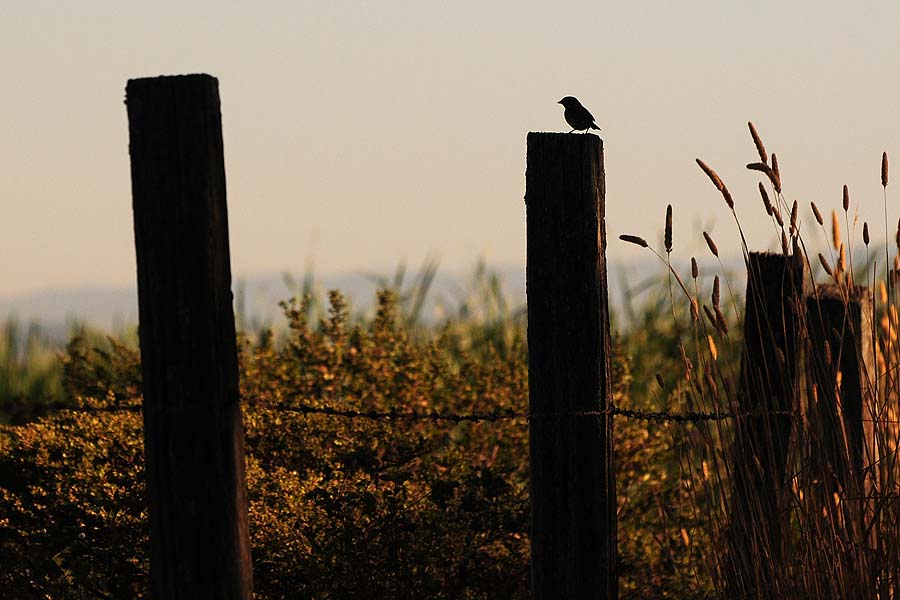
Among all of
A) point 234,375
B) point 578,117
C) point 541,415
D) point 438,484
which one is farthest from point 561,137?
point 438,484

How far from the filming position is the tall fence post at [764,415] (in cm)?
499

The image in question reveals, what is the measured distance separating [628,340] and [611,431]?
20.7 ft

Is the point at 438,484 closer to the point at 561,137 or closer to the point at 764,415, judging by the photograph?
the point at 764,415

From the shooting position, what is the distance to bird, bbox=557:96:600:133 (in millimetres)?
4617

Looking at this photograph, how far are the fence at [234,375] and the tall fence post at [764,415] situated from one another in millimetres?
22

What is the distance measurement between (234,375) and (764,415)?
227 centimetres

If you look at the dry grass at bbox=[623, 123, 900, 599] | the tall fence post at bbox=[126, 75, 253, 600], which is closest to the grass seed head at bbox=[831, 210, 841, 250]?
the dry grass at bbox=[623, 123, 900, 599]

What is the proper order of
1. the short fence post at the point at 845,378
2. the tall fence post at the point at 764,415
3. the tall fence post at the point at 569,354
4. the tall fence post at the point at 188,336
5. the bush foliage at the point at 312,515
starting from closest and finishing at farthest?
the tall fence post at the point at 188,336 → the tall fence post at the point at 569,354 → the tall fence post at the point at 764,415 → the short fence post at the point at 845,378 → the bush foliage at the point at 312,515

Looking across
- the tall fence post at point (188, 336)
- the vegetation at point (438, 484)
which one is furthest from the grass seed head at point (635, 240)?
the tall fence post at point (188, 336)

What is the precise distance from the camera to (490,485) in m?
5.89

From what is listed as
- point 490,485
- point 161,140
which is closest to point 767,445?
point 490,485

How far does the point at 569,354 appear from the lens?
416cm

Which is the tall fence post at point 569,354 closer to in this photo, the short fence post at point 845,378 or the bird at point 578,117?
the bird at point 578,117

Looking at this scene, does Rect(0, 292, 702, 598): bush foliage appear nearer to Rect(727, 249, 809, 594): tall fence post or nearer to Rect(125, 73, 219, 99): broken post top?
Rect(727, 249, 809, 594): tall fence post
